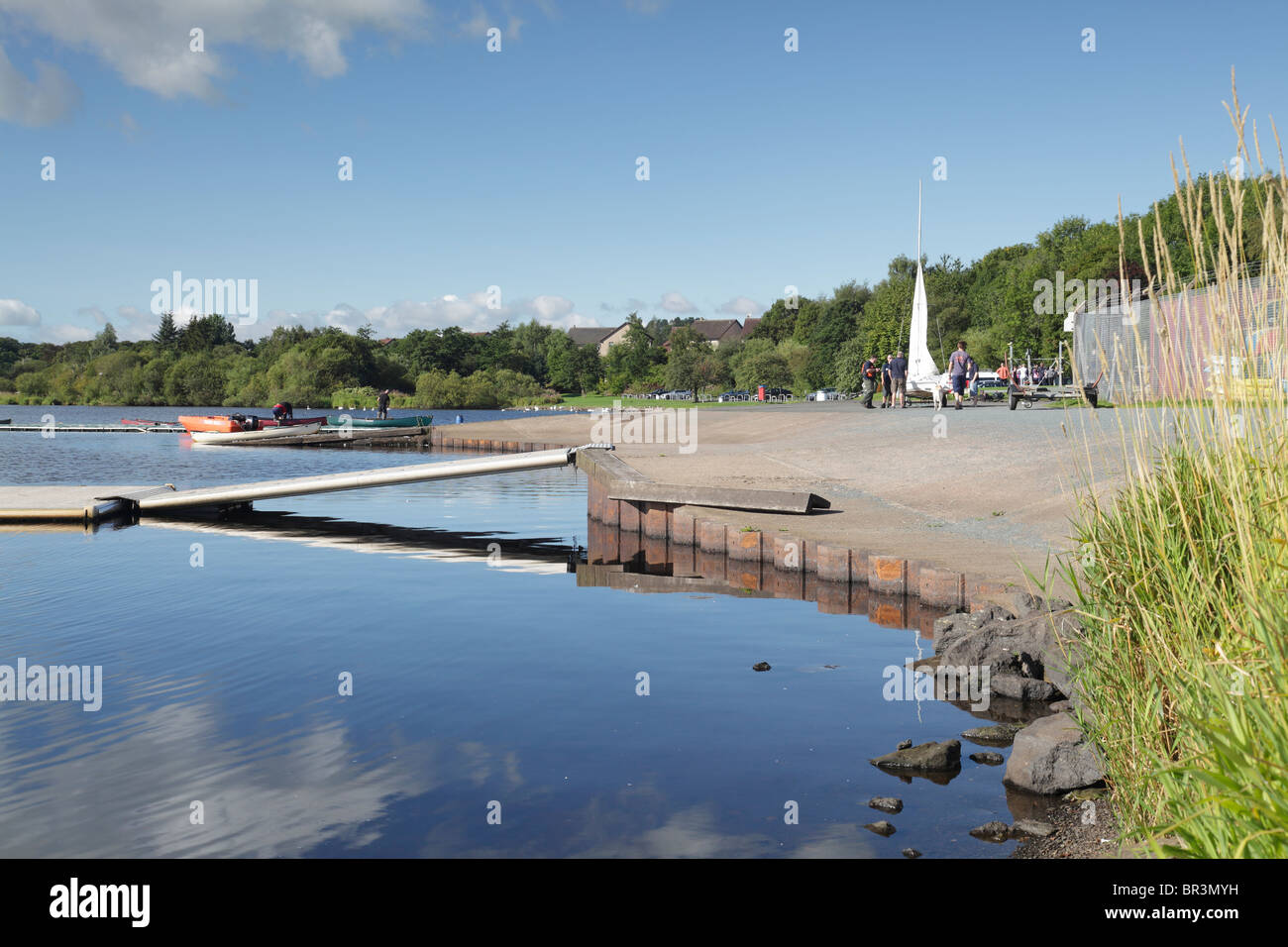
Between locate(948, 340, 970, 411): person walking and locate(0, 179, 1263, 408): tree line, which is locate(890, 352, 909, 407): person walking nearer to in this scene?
locate(948, 340, 970, 411): person walking

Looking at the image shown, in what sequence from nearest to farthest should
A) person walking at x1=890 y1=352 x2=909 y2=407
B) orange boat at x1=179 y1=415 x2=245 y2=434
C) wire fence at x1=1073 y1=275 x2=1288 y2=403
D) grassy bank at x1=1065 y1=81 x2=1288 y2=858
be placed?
grassy bank at x1=1065 y1=81 x2=1288 y2=858 → wire fence at x1=1073 y1=275 x2=1288 y2=403 → person walking at x1=890 y1=352 x2=909 y2=407 → orange boat at x1=179 y1=415 x2=245 y2=434

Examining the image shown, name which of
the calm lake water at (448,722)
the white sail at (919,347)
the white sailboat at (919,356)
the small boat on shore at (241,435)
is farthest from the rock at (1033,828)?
the small boat on shore at (241,435)

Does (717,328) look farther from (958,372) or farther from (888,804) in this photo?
(888,804)

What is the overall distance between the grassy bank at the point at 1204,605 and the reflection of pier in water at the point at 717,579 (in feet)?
17.1

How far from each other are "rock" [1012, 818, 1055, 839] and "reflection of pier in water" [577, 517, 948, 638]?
15.9 feet

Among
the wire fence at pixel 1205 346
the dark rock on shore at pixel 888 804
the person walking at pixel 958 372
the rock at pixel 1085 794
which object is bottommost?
the dark rock on shore at pixel 888 804

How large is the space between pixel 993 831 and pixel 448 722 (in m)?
4.32

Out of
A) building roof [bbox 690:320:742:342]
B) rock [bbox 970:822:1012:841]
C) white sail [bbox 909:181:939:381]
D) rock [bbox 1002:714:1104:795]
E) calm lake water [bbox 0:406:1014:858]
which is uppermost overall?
building roof [bbox 690:320:742:342]

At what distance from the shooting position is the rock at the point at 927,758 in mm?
6648

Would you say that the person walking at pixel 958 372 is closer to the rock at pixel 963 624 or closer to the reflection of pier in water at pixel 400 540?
the reflection of pier in water at pixel 400 540

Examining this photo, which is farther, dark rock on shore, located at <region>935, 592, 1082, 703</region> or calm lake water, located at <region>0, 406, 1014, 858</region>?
dark rock on shore, located at <region>935, 592, 1082, 703</region>

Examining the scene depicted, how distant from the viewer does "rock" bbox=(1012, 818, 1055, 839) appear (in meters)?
5.41

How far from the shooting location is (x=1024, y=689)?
26.3 ft

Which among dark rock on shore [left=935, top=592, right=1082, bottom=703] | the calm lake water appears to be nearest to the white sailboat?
the calm lake water
